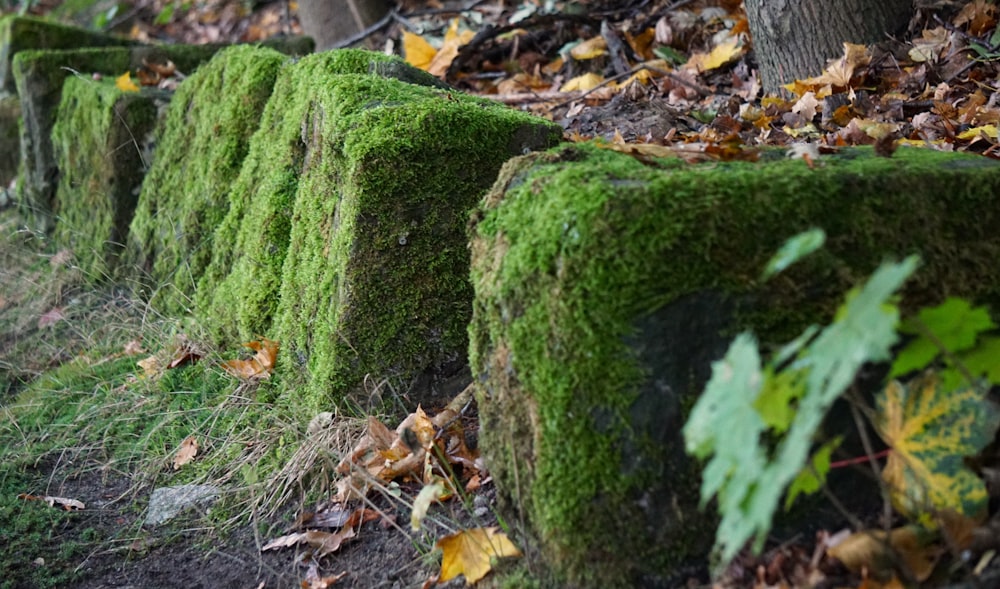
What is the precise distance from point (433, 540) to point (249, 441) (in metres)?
0.98

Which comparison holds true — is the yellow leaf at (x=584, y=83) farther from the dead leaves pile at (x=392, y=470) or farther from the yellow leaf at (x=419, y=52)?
the dead leaves pile at (x=392, y=470)

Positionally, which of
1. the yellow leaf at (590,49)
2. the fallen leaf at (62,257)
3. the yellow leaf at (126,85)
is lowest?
the yellow leaf at (590,49)

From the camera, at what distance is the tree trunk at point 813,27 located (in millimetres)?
4105

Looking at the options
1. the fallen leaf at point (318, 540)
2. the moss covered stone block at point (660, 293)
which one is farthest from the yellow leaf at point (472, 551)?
the fallen leaf at point (318, 540)

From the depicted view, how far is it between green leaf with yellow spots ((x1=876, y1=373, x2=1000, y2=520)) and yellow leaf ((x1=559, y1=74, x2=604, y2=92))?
3642 mm

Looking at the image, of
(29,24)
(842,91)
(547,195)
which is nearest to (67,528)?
(547,195)

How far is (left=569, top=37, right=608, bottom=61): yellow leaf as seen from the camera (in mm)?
5428

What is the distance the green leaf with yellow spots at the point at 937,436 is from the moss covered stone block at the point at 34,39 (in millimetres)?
6470

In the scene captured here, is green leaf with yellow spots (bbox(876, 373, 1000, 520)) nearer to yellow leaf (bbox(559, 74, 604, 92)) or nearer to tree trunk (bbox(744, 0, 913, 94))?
tree trunk (bbox(744, 0, 913, 94))

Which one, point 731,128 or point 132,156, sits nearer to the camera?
point 731,128

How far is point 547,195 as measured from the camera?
199 centimetres

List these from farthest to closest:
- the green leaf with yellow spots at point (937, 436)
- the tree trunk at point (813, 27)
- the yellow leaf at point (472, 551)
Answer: the tree trunk at point (813, 27), the yellow leaf at point (472, 551), the green leaf with yellow spots at point (937, 436)

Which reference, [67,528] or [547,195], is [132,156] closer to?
[67,528]

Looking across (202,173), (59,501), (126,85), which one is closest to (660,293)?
(59,501)
